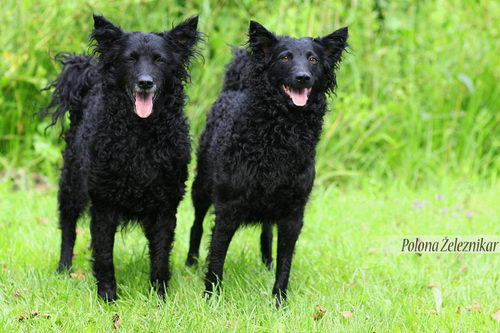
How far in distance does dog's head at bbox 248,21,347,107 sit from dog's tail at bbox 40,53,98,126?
1305 millimetres

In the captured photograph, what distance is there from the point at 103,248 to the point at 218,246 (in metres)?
0.71

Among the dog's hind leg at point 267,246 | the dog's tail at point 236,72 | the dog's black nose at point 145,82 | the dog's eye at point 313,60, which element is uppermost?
the dog's eye at point 313,60

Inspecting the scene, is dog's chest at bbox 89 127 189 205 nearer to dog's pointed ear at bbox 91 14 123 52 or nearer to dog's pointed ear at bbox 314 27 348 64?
dog's pointed ear at bbox 91 14 123 52

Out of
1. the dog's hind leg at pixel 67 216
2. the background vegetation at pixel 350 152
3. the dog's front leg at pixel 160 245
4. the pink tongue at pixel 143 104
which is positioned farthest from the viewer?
the dog's hind leg at pixel 67 216

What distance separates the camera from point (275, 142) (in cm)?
388

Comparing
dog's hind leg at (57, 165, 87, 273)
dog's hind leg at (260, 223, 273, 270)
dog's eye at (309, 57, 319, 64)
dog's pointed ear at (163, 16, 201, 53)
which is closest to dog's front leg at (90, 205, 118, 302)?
dog's hind leg at (57, 165, 87, 273)

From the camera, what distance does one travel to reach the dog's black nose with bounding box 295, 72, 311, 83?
364 cm

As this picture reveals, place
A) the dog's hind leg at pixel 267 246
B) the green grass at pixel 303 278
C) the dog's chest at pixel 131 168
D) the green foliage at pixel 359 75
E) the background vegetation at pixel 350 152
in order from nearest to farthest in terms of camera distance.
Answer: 1. the green grass at pixel 303 278
2. the dog's chest at pixel 131 168
3. the background vegetation at pixel 350 152
4. the dog's hind leg at pixel 267 246
5. the green foliage at pixel 359 75

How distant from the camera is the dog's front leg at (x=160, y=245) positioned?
400cm

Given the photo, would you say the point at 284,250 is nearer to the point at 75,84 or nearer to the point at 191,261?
the point at 191,261

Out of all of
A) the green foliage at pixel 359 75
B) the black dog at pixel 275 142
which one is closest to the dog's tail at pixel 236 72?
the black dog at pixel 275 142

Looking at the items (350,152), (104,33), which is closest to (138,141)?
(104,33)

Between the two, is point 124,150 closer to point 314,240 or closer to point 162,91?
point 162,91

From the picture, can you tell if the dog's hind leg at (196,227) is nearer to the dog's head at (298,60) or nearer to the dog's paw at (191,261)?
the dog's paw at (191,261)
